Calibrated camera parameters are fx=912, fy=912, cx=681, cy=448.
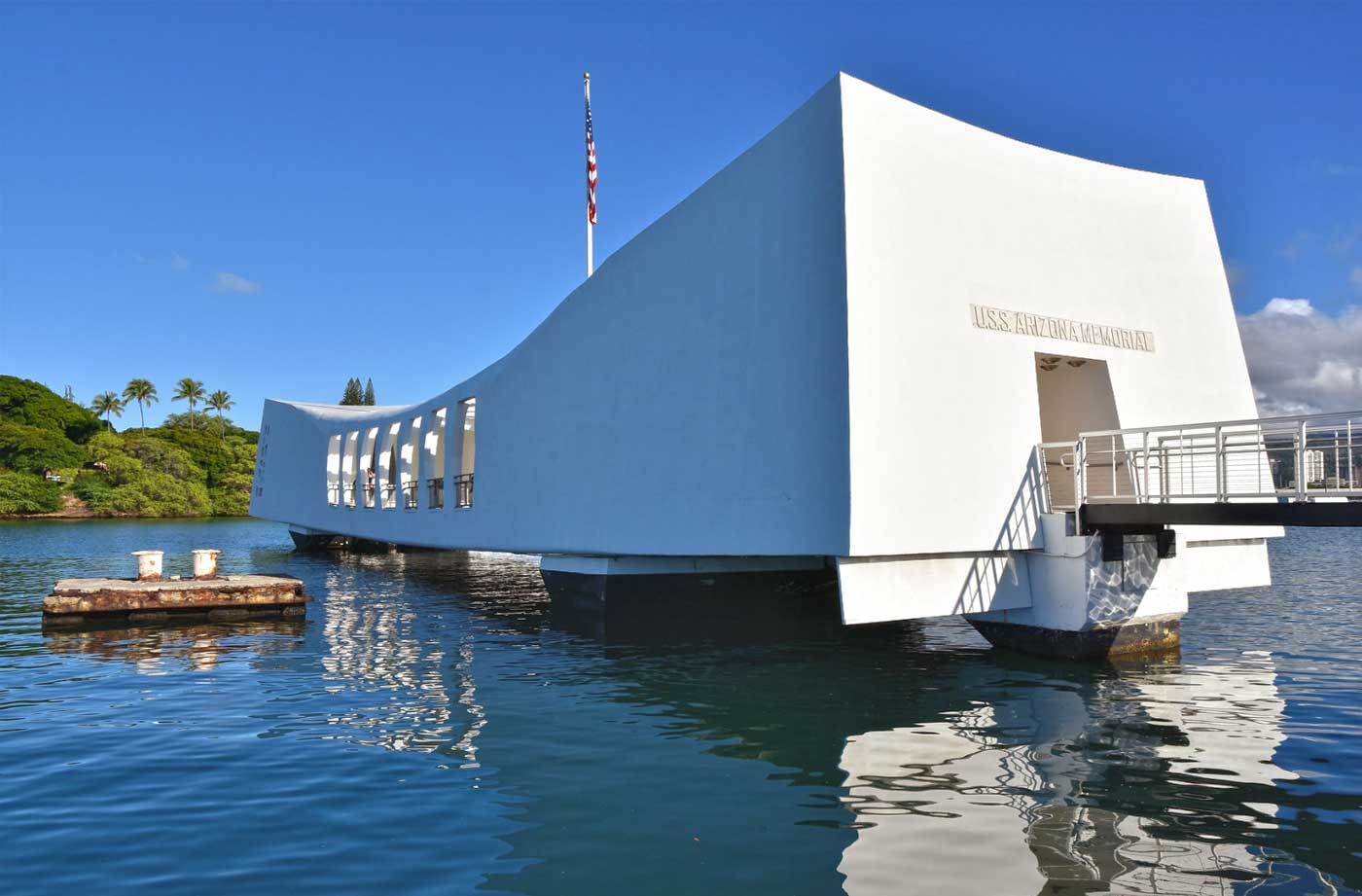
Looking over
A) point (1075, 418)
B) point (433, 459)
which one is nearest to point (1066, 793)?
point (1075, 418)

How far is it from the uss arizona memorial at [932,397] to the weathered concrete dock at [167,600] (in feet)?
20.4

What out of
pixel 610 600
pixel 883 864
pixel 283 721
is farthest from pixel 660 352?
pixel 883 864

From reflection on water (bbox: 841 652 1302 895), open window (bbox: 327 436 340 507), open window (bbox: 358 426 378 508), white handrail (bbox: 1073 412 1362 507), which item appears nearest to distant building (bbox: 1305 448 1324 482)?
white handrail (bbox: 1073 412 1362 507)

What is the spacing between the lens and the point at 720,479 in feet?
47.2

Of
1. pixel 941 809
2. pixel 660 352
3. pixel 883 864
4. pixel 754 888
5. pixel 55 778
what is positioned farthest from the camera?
pixel 660 352

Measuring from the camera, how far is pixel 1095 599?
12.7 meters

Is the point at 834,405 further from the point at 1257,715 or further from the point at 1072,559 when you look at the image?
the point at 1257,715

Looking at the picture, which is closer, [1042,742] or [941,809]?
[941,809]

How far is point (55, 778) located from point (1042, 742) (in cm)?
880

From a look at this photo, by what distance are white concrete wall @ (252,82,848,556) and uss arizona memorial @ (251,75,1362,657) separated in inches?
2.0

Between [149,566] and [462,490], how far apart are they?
8.03 metres

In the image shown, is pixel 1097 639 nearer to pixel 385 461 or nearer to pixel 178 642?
pixel 178 642

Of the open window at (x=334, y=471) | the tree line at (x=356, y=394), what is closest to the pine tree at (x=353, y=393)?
the tree line at (x=356, y=394)

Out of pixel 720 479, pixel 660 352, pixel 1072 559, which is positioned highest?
pixel 660 352
